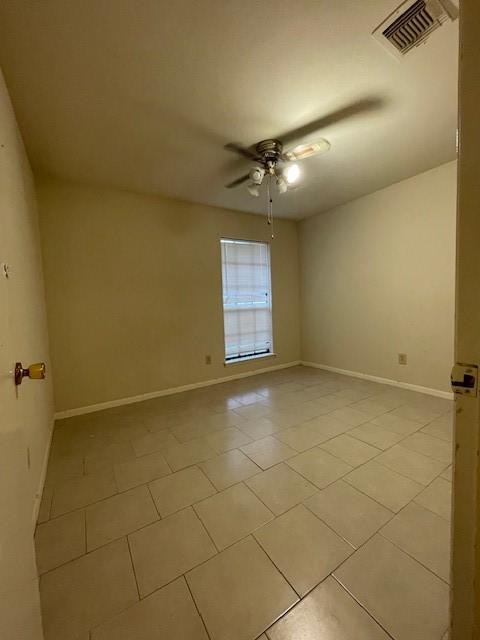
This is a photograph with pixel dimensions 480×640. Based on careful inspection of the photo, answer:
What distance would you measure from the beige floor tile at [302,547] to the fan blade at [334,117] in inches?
102

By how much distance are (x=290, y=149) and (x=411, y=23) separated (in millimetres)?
1085

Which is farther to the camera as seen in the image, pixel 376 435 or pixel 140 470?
pixel 376 435

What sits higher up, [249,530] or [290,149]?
[290,149]

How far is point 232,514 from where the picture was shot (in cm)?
A: 146

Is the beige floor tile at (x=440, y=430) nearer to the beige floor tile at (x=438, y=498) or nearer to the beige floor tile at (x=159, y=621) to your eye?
the beige floor tile at (x=438, y=498)

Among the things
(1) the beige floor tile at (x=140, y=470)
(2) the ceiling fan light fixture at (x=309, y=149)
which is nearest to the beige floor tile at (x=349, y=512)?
(1) the beige floor tile at (x=140, y=470)

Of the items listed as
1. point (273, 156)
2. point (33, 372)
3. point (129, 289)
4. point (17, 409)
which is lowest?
point (17, 409)

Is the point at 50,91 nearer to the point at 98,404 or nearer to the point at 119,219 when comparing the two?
the point at 119,219

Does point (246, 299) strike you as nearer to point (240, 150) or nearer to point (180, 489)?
point (240, 150)

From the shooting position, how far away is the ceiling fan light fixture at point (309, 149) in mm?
1903

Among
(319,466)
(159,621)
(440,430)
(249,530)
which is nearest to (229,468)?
(249,530)

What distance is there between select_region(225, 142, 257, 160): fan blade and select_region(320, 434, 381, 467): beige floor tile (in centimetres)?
253

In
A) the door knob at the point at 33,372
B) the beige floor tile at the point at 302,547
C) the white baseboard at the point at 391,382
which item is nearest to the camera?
the door knob at the point at 33,372

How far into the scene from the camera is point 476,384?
61 centimetres
